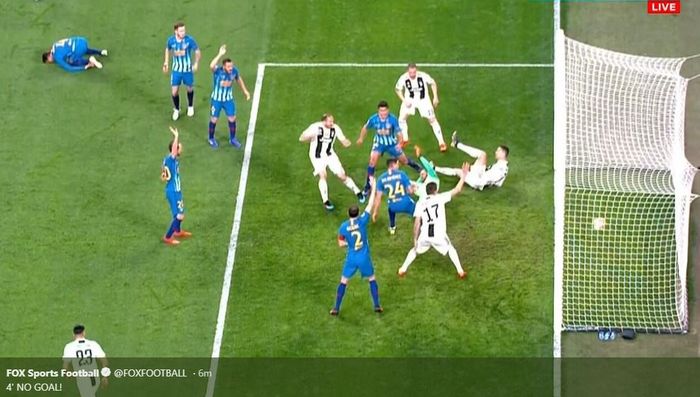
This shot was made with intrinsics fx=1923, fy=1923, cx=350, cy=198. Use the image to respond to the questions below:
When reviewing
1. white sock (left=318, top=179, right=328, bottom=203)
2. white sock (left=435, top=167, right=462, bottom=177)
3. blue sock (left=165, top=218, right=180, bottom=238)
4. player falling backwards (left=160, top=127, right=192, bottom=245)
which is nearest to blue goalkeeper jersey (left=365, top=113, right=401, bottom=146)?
white sock (left=318, top=179, right=328, bottom=203)

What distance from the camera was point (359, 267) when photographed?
100ft

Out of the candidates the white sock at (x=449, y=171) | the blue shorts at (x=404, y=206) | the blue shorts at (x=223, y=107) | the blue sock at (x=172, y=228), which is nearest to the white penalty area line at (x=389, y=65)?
the blue shorts at (x=223, y=107)

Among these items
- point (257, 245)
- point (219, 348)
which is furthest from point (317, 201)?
point (219, 348)

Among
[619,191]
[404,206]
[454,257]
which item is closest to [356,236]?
[454,257]

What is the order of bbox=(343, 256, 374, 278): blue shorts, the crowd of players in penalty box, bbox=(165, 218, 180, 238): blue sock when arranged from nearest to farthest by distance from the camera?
bbox=(343, 256, 374, 278): blue shorts
the crowd of players in penalty box
bbox=(165, 218, 180, 238): blue sock

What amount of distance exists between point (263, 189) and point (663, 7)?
9673mm

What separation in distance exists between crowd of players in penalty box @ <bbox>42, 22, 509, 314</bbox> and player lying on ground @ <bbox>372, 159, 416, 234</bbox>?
0.02 metres

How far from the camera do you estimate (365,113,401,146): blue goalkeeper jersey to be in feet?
111

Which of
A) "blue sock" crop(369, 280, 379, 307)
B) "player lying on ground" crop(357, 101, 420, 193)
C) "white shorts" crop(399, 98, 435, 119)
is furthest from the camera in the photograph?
"white shorts" crop(399, 98, 435, 119)

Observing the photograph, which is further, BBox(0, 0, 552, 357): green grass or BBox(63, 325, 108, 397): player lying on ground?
BBox(0, 0, 552, 357): green grass

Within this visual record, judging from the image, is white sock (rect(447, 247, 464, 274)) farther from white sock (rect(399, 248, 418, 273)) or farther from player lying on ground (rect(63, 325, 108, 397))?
player lying on ground (rect(63, 325, 108, 397))

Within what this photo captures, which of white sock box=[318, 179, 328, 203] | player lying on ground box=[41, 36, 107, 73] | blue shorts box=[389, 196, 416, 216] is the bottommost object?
blue shorts box=[389, 196, 416, 216]

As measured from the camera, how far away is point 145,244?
109ft

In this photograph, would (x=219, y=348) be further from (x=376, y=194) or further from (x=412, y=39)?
(x=412, y=39)
